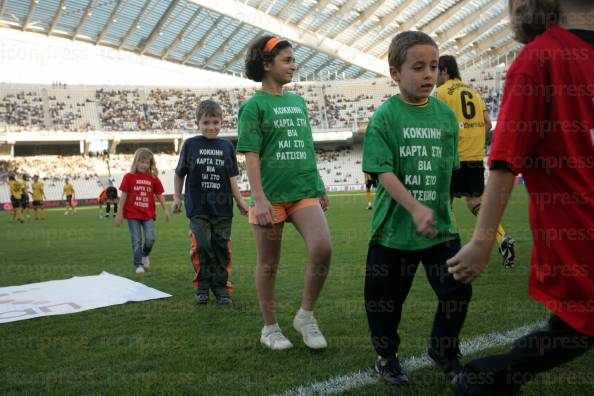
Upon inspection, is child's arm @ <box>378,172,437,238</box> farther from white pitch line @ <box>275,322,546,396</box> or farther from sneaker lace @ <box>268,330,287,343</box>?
sneaker lace @ <box>268,330,287,343</box>

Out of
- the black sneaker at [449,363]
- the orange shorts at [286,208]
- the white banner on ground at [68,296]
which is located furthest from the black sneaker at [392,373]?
the white banner on ground at [68,296]

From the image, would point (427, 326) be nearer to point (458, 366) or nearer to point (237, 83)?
point (458, 366)

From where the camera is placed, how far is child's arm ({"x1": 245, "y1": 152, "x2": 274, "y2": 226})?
118 inches

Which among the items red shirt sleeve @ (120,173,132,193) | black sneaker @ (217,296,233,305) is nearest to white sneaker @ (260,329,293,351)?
black sneaker @ (217,296,233,305)

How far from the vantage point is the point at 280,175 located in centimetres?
322

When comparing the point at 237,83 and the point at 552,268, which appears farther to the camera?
the point at 237,83

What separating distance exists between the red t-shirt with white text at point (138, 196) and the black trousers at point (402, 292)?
4.79 meters

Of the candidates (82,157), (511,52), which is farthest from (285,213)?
(511,52)

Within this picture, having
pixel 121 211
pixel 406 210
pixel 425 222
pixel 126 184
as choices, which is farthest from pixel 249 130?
pixel 126 184

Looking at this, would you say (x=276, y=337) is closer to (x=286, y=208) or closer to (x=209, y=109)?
(x=286, y=208)

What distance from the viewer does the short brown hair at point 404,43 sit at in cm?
242

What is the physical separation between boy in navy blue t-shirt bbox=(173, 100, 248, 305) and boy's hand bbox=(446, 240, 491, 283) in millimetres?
3203

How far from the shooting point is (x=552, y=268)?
157 cm

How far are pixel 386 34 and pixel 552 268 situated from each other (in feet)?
139
